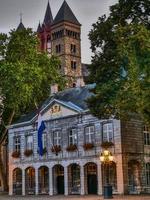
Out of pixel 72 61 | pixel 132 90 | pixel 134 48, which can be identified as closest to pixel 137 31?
pixel 134 48

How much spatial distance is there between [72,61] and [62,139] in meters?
67.5

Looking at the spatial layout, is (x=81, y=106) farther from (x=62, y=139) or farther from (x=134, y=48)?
(x=134, y=48)

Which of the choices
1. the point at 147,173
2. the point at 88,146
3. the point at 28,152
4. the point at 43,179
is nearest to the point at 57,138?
the point at 28,152

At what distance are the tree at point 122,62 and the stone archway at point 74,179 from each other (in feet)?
45.5

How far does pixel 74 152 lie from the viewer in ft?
146

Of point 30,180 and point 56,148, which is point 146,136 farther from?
point 30,180

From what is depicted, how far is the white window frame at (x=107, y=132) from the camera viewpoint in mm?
41812

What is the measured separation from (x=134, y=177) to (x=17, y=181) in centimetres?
1477

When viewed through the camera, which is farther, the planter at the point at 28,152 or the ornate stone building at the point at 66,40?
the ornate stone building at the point at 66,40

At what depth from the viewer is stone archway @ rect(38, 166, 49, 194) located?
157 ft

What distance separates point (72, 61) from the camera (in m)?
112

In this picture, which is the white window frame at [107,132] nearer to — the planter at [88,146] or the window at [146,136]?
the planter at [88,146]

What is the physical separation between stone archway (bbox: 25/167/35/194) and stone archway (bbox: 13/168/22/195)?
1.41 metres

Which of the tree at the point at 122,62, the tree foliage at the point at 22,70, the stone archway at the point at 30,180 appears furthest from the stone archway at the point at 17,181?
the tree at the point at 122,62
